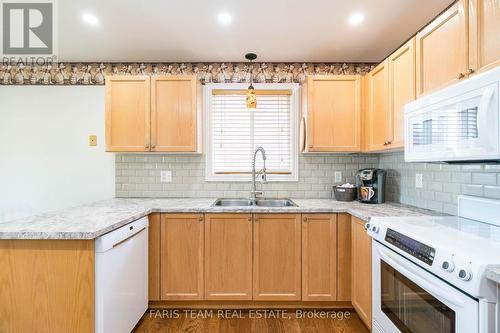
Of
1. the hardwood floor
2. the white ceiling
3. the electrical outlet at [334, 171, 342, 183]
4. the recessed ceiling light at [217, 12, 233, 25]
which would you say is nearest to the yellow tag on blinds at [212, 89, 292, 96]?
the white ceiling

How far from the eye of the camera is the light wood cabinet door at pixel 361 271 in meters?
1.83

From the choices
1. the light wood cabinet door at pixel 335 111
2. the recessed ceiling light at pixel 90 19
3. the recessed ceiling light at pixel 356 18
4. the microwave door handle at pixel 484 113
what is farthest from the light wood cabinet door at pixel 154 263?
the recessed ceiling light at pixel 356 18

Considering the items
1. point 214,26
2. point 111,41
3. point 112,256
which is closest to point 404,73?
point 214,26

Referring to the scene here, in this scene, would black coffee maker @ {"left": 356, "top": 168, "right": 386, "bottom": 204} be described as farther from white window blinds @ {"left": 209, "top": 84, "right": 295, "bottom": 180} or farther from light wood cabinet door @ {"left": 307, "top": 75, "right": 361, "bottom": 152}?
white window blinds @ {"left": 209, "top": 84, "right": 295, "bottom": 180}

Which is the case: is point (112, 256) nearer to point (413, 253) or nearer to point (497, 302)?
point (413, 253)

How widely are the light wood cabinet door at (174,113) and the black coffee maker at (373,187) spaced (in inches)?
64.5

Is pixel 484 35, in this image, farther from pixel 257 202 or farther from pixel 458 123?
pixel 257 202

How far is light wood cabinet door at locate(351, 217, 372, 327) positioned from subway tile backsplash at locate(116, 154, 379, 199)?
0.80m

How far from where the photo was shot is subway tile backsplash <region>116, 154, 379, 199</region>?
2.84 metres

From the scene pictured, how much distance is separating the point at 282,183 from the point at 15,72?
3.17m

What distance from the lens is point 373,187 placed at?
2.38 metres

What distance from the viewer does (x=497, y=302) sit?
0.88 metres

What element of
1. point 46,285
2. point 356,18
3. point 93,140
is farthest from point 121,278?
point 356,18

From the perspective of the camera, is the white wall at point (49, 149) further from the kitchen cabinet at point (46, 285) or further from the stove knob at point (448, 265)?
the stove knob at point (448, 265)
